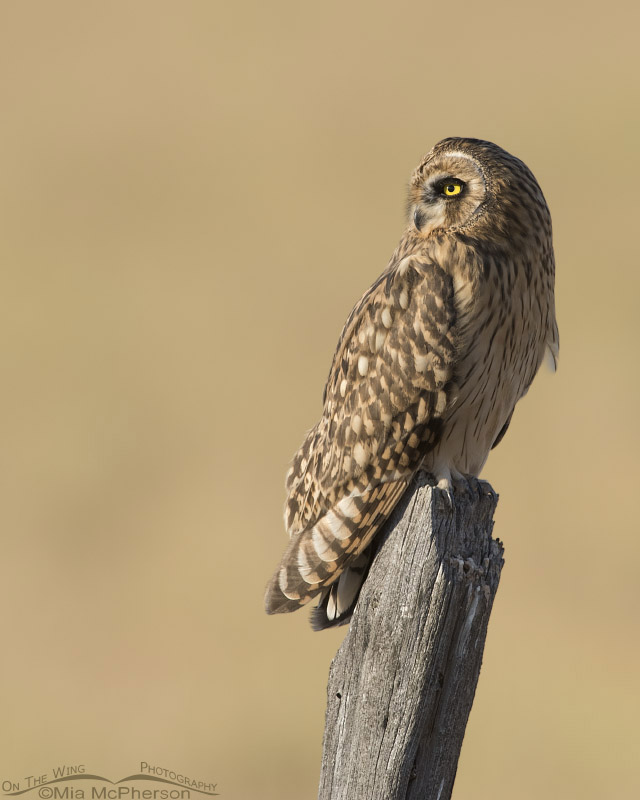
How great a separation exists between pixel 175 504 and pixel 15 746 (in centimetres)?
425

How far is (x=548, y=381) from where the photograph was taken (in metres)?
14.8

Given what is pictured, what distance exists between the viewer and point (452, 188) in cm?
426

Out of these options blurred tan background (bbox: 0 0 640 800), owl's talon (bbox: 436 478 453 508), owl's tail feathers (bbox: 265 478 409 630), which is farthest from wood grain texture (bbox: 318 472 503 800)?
blurred tan background (bbox: 0 0 640 800)

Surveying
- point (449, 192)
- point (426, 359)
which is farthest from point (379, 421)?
point (449, 192)

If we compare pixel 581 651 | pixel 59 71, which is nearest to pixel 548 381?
pixel 581 651

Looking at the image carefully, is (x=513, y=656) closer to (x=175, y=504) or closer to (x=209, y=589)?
(x=209, y=589)

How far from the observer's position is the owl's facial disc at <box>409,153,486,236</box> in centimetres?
420

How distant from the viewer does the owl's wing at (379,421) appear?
13.3 ft

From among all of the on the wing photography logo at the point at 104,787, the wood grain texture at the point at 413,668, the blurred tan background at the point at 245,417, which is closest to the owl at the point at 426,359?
the wood grain texture at the point at 413,668

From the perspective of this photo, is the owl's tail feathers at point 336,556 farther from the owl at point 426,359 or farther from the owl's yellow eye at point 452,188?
the owl's yellow eye at point 452,188

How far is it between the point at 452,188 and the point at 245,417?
36.1 feet

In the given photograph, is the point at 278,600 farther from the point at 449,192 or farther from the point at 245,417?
the point at 245,417

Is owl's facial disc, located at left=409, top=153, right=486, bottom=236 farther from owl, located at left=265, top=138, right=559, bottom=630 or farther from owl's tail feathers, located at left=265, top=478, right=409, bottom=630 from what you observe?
owl's tail feathers, located at left=265, top=478, right=409, bottom=630

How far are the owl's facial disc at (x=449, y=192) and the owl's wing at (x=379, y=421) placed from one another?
0.67 ft
